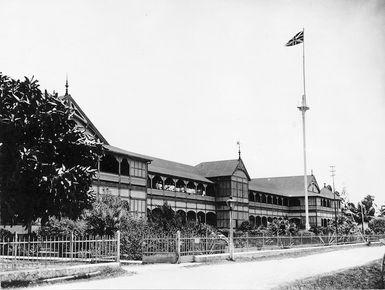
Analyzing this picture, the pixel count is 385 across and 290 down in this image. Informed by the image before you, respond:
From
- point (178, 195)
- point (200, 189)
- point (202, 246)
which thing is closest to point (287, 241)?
point (202, 246)

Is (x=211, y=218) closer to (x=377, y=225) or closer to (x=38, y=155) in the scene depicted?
(x=377, y=225)

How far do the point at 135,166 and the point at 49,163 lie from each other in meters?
21.7

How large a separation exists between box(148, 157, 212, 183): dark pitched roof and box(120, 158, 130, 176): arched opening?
3.47 m

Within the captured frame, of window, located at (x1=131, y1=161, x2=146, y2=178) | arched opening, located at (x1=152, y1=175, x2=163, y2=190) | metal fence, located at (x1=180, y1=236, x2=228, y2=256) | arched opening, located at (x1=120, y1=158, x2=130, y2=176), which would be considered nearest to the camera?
metal fence, located at (x1=180, y1=236, x2=228, y2=256)

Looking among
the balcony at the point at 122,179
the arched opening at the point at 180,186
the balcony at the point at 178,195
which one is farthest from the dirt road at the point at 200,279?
the arched opening at the point at 180,186

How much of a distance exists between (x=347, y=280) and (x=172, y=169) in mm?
35224

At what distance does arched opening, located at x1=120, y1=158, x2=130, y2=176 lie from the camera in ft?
119

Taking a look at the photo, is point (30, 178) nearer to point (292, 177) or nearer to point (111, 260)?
point (111, 260)

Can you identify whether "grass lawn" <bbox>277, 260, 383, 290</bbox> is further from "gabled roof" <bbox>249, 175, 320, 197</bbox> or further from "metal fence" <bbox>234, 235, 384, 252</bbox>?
"gabled roof" <bbox>249, 175, 320, 197</bbox>

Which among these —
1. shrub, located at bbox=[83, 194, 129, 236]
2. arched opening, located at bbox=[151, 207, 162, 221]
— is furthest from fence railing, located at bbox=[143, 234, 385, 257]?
arched opening, located at bbox=[151, 207, 162, 221]

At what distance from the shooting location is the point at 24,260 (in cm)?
1650

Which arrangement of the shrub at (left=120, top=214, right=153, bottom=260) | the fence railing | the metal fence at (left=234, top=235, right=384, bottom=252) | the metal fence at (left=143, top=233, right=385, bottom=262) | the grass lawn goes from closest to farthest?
the grass lawn → the metal fence at (left=143, top=233, right=385, bottom=262) → the fence railing → the shrub at (left=120, top=214, right=153, bottom=260) → the metal fence at (left=234, top=235, right=384, bottom=252)

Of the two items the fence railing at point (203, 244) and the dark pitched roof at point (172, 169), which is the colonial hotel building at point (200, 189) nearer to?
the dark pitched roof at point (172, 169)

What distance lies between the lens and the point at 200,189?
51719 millimetres
